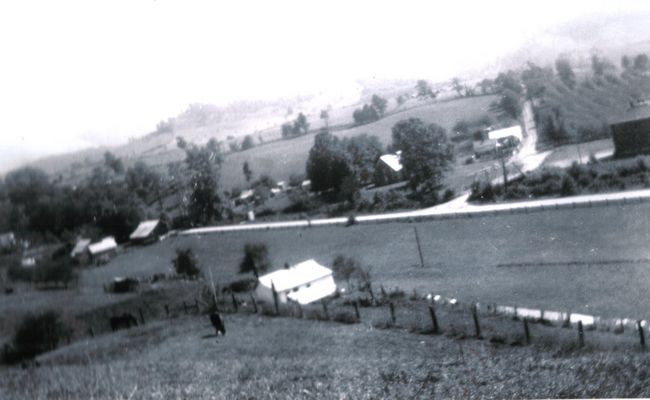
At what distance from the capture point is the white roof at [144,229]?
7.91 metres

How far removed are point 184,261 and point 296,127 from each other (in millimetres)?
2926

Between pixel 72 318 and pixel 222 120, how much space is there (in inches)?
151

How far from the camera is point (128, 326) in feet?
27.0

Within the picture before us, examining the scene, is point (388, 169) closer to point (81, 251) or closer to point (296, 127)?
point (296, 127)

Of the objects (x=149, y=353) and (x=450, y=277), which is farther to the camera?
(x=450, y=277)

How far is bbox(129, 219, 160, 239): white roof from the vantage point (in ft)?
26.0

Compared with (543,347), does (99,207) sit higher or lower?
higher

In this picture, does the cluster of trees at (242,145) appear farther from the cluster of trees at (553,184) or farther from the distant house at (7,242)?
the cluster of trees at (553,184)

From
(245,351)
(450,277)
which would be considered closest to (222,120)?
(245,351)

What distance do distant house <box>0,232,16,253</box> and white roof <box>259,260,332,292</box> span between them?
3.56m

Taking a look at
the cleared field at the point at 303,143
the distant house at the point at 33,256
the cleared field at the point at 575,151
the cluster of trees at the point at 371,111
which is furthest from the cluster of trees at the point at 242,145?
the cleared field at the point at 575,151

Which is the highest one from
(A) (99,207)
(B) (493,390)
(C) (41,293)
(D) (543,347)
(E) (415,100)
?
(E) (415,100)

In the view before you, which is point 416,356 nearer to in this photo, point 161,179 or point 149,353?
point 149,353

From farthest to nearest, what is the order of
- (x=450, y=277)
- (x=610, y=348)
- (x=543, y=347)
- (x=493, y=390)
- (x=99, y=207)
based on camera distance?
(x=450, y=277) < (x=99, y=207) < (x=543, y=347) < (x=610, y=348) < (x=493, y=390)
